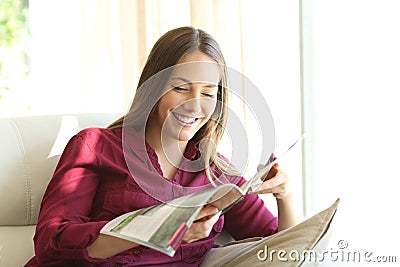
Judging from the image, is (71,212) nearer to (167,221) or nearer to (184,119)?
(184,119)

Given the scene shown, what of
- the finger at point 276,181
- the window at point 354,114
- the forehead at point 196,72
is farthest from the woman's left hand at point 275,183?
the window at point 354,114

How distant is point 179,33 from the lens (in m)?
1.53

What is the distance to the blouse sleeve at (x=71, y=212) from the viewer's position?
1.29m

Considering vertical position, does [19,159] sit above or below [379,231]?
above

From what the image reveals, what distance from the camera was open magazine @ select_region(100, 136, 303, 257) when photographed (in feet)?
3.11

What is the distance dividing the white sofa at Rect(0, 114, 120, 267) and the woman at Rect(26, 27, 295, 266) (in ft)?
0.70

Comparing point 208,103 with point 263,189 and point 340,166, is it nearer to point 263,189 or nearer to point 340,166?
point 263,189

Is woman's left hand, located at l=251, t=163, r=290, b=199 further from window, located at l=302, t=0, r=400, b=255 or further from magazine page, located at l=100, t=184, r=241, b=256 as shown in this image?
window, located at l=302, t=0, r=400, b=255

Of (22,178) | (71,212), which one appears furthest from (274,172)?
(22,178)

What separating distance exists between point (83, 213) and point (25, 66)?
1935 millimetres

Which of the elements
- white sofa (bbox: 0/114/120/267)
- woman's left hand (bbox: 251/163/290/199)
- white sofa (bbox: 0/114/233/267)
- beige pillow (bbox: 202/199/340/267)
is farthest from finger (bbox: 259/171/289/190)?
white sofa (bbox: 0/114/120/267)

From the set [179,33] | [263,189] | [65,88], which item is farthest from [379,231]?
[65,88]

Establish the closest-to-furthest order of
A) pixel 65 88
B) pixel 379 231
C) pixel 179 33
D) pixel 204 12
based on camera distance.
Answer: pixel 179 33 < pixel 379 231 < pixel 204 12 < pixel 65 88

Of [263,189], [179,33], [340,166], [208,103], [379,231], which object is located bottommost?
[379,231]
